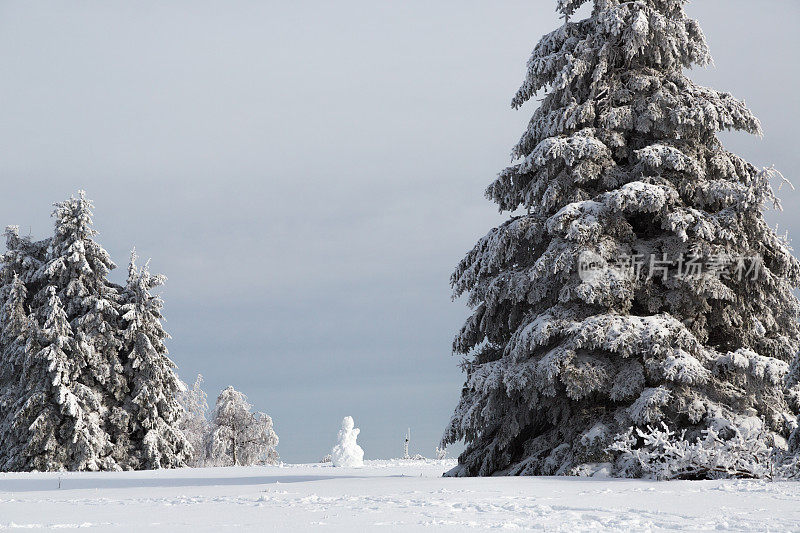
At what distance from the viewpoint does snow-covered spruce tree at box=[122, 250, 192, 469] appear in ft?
90.4

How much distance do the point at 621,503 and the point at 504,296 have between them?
261 inches

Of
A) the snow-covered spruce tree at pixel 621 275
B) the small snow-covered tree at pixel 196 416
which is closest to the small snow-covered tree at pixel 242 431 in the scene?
the small snow-covered tree at pixel 196 416

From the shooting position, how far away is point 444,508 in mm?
7926

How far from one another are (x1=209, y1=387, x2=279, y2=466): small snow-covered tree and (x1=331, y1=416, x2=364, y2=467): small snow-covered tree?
992 cm

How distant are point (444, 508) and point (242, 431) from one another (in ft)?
108

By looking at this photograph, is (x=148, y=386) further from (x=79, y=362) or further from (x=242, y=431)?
(x=242, y=431)

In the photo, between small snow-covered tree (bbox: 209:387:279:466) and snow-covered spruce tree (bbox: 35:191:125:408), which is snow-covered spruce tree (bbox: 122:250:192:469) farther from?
small snow-covered tree (bbox: 209:387:279:466)

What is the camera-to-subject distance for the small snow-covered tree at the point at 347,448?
2972 centimetres

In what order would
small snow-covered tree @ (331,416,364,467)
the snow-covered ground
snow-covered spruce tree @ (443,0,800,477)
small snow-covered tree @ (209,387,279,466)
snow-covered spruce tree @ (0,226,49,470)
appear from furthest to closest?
small snow-covered tree @ (209,387,279,466)
small snow-covered tree @ (331,416,364,467)
snow-covered spruce tree @ (0,226,49,470)
snow-covered spruce tree @ (443,0,800,477)
the snow-covered ground

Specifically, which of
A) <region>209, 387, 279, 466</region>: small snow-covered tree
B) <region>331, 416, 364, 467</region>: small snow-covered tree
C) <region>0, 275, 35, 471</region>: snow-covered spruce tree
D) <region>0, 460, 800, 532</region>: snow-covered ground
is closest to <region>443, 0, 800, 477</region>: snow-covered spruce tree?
Result: <region>0, 460, 800, 532</region>: snow-covered ground

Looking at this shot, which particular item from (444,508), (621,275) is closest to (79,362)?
(621,275)

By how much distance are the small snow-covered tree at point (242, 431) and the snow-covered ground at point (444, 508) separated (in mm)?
28030

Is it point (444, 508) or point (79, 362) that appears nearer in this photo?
point (444, 508)

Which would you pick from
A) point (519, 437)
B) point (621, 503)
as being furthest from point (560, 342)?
point (621, 503)
